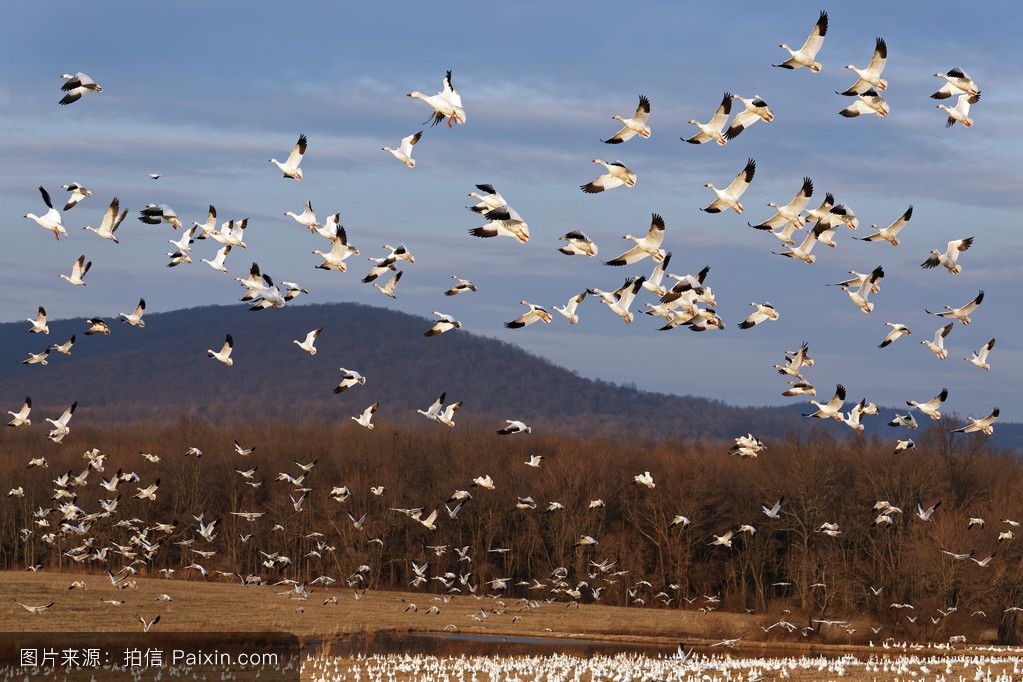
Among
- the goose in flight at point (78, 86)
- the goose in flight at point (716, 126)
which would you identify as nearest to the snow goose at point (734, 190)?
the goose in flight at point (716, 126)

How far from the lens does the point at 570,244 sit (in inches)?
1164

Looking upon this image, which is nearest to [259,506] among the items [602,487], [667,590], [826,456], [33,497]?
[33,497]

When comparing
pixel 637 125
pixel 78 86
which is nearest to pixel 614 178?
pixel 637 125

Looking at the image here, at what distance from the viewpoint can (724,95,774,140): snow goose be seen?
29.8 meters

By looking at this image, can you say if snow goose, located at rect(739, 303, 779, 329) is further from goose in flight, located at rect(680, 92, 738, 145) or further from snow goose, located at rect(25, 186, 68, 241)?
snow goose, located at rect(25, 186, 68, 241)

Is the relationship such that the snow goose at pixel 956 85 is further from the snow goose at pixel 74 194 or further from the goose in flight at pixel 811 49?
the snow goose at pixel 74 194

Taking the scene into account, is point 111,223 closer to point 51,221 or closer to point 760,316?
point 51,221

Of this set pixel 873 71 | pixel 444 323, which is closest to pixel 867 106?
pixel 873 71

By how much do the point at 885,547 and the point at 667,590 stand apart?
1267 centimetres

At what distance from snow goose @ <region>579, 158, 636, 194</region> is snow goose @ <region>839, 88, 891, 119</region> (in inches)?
200

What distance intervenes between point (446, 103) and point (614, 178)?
4.03 m

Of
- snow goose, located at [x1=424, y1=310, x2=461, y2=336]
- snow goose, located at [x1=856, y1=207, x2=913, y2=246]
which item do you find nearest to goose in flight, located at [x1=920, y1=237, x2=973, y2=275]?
snow goose, located at [x1=856, y1=207, x2=913, y2=246]

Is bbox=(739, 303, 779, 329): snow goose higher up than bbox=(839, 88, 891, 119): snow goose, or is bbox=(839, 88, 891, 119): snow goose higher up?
bbox=(839, 88, 891, 119): snow goose

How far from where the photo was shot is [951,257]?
107ft
